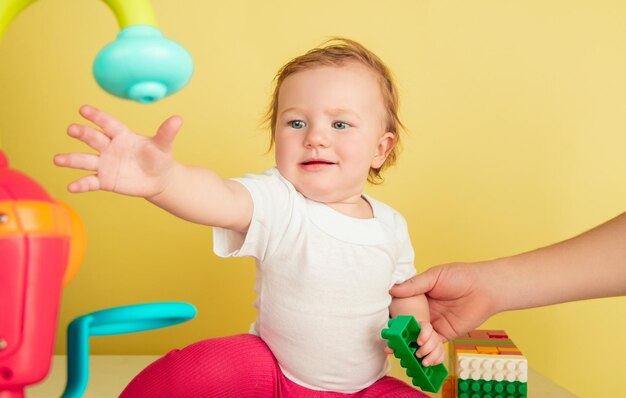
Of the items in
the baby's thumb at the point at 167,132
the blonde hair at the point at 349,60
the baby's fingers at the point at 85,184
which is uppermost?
the blonde hair at the point at 349,60

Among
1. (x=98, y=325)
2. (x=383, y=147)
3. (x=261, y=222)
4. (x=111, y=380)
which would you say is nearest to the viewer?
(x=98, y=325)

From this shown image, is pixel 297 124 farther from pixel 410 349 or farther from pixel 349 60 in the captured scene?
pixel 410 349

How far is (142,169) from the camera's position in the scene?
0.64m

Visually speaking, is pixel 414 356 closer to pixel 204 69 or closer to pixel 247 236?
pixel 247 236

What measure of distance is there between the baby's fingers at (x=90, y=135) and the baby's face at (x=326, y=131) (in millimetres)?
389

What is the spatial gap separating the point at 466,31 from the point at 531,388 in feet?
2.68

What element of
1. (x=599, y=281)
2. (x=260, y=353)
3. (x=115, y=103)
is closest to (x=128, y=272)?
(x=115, y=103)

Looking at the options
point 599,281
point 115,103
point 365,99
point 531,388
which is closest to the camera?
point 365,99

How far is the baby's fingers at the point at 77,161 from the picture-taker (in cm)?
58

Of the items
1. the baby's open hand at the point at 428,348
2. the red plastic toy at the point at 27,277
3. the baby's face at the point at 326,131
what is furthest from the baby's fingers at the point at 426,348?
the red plastic toy at the point at 27,277

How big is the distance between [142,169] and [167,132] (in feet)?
0.18

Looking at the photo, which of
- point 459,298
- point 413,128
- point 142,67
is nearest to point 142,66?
point 142,67

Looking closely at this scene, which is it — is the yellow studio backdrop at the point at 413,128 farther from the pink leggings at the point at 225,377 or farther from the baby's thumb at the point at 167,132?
the baby's thumb at the point at 167,132

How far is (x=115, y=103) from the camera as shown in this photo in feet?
5.22
